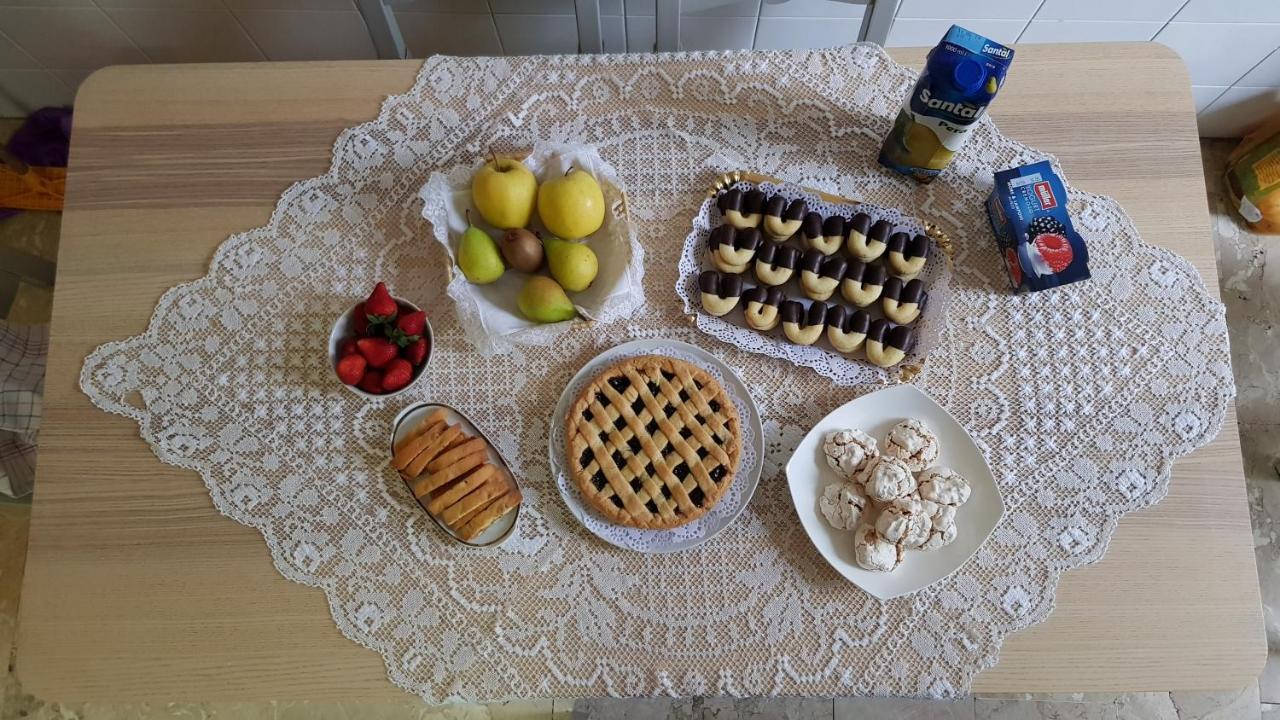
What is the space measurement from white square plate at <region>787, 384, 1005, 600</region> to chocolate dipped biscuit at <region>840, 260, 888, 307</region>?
123 millimetres

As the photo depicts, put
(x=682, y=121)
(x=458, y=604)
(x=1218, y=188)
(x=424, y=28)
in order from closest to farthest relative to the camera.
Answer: (x=458, y=604)
(x=682, y=121)
(x=424, y=28)
(x=1218, y=188)

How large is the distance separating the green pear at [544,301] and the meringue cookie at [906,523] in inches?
18.3

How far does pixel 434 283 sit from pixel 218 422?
33cm

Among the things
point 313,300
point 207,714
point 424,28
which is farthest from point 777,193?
point 207,714

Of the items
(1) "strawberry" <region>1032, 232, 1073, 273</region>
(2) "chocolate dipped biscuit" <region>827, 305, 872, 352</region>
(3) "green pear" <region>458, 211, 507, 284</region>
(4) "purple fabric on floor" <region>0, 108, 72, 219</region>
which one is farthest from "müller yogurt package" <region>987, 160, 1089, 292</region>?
(4) "purple fabric on floor" <region>0, 108, 72, 219</region>

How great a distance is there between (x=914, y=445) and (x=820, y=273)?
248 millimetres

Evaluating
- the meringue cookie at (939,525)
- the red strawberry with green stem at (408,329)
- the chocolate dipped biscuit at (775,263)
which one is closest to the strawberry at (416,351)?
the red strawberry with green stem at (408,329)

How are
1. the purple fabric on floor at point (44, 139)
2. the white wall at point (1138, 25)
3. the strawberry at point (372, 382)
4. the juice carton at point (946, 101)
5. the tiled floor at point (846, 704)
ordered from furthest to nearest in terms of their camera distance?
the purple fabric on floor at point (44, 139)
the tiled floor at point (846, 704)
the white wall at point (1138, 25)
the strawberry at point (372, 382)
the juice carton at point (946, 101)

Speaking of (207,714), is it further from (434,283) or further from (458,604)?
(434,283)

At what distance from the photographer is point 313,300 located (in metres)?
1.02

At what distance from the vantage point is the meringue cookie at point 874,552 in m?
0.90

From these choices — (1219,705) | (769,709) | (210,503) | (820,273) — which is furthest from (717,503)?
(1219,705)

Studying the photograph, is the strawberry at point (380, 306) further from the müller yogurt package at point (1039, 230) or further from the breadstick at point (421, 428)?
the müller yogurt package at point (1039, 230)

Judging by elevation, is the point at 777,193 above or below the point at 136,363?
above
